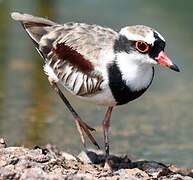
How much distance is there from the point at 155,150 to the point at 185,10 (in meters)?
5.37

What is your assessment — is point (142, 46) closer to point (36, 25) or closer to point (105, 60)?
point (105, 60)

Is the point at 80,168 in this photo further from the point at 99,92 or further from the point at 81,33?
the point at 81,33

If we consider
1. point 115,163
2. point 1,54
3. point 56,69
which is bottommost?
point 1,54

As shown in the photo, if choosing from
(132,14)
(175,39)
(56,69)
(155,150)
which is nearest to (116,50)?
(56,69)

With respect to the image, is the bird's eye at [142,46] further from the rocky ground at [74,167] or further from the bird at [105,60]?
the rocky ground at [74,167]

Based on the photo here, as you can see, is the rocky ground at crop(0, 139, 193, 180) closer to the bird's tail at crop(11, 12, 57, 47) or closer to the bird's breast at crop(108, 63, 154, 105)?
the bird's breast at crop(108, 63, 154, 105)

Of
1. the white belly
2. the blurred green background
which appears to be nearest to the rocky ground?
the white belly

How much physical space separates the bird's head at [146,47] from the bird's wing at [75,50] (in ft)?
0.69

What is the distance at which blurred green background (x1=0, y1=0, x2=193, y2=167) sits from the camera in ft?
25.7

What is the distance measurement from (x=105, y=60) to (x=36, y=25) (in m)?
1.15

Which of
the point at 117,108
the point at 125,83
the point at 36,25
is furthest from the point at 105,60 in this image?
the point at 117,108

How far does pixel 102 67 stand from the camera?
6.13 m

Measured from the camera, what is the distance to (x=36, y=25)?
7090 millimetres

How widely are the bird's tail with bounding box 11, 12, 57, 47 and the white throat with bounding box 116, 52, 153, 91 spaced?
42.6 inches
